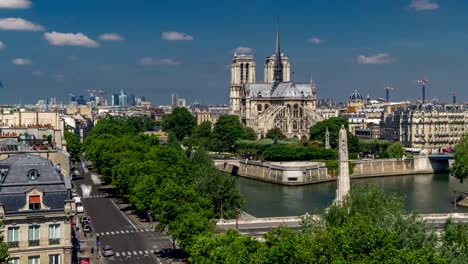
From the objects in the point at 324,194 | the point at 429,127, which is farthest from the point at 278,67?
the point at 324,194

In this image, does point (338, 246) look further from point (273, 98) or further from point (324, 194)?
point (273, 98)

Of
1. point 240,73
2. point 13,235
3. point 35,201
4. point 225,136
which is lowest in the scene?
point 13,235

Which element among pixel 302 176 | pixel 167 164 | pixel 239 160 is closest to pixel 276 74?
pixel 239 160

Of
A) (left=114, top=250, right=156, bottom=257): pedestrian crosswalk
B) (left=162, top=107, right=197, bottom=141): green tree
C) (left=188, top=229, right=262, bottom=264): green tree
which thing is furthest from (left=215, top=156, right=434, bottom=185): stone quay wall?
(left=188, top=229, right=262, bottom=264): green tree

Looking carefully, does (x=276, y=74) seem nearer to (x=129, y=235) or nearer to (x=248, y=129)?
(x=248, y=129)

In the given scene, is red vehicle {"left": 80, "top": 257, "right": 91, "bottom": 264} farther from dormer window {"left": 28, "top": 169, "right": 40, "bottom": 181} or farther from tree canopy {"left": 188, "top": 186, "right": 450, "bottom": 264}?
tree canopy {"left": 188, "top": 186, "right": 450, "bottom": 264}

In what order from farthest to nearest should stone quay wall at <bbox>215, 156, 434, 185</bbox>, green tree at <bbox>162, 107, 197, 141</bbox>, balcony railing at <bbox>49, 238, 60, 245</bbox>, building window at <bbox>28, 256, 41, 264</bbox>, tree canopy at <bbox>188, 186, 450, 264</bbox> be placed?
green tree at <bbox>162, 107, 197, 141</bbox>, stone quay wall at <bbox>215, 156, 434, 185</bbox>, balcony railing at <bbox>49, 238, 60, 245</bbox>, building window at <bbox>28, 256, 41, 264</bbox>, tree canopy at <bbox>188, 186, 450, 264</bbox>

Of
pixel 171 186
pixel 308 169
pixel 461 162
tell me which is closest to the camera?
pixel 171 186
